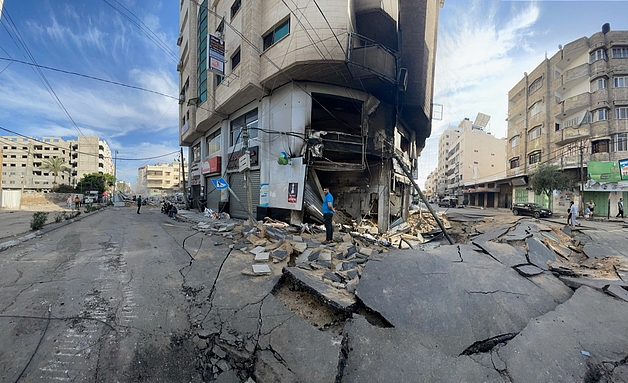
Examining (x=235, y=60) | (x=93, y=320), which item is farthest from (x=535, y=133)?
(x=93, y=320)

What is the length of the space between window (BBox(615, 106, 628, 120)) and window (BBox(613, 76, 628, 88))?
2.36 m

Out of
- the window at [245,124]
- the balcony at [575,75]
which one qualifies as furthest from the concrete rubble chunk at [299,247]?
the balcony at [575,75]

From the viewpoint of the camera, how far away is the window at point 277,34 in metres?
11.2

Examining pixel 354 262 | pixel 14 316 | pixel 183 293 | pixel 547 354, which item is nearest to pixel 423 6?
pixel 354 262

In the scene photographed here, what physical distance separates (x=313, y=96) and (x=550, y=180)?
2603 centimetres

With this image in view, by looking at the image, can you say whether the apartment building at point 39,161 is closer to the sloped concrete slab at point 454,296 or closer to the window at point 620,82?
the sloped concrete slab at point 454,296

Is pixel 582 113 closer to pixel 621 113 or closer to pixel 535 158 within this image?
pixel 621 113

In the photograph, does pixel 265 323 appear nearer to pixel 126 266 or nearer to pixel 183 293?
pixel 183 293

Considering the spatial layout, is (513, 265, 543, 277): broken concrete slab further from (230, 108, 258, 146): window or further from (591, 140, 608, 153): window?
(591, 140, 608, 153): window

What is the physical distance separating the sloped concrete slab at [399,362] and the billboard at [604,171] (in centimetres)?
3230

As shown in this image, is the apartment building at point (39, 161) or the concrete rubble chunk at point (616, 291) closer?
the concrete rubble chunk at point (616, 291)

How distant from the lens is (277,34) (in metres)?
11.7

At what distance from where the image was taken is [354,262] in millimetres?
5148

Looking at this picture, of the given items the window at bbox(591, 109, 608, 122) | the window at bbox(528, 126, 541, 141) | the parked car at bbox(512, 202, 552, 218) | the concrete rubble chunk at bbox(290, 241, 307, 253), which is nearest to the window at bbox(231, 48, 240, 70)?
the concrete rubble chunk at bbox(290, 241, 307, 253)
